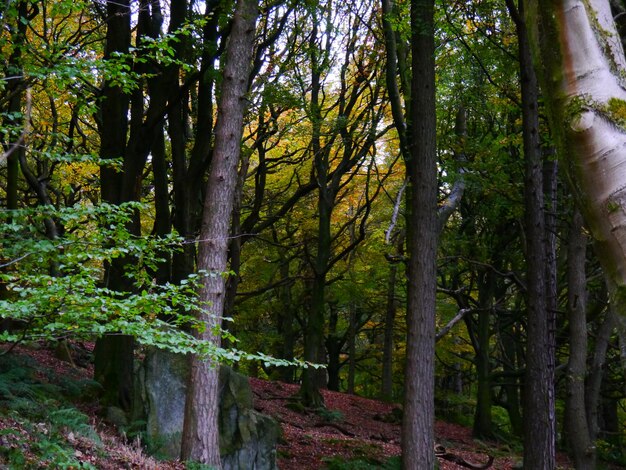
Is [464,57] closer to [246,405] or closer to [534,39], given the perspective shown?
[246,405]

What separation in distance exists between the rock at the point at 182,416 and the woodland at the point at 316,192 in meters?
0.08

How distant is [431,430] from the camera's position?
24.8ft

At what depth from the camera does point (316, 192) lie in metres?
20.7

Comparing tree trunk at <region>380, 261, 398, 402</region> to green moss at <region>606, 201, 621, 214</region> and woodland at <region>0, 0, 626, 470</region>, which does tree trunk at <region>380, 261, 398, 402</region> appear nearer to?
woodland at <region>0, 0, 626, 470</region>

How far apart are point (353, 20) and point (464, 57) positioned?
442 cm

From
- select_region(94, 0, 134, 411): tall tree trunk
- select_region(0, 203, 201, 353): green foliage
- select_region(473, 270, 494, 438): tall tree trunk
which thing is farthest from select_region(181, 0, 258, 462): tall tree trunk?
select_region(473, 270, 494, 438): tall tree trunk

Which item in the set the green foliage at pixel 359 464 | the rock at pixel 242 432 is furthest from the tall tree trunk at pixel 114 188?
the green foliage at pixel 359 464

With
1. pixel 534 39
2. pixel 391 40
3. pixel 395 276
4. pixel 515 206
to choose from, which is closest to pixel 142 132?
pixel 391 40

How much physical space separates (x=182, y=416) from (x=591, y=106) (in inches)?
315

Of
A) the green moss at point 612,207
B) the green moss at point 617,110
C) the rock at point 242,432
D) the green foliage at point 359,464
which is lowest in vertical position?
the green foliage at point 359,464

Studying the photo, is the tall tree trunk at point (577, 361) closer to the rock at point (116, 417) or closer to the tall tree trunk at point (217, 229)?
the tall tree trunk at point (217, 229)

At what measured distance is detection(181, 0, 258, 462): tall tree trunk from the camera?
22.6ft

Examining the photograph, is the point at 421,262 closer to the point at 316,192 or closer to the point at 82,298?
the point at 82,298

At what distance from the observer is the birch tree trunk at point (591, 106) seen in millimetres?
1574
